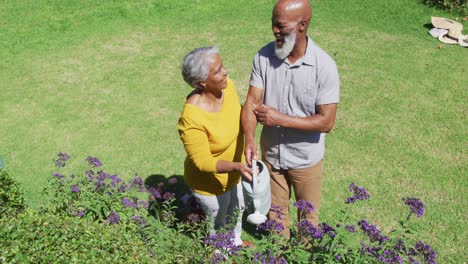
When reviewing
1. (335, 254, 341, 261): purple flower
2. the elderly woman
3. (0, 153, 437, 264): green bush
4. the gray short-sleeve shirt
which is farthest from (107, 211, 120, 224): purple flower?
(335, 254, 341, 261): purple flower

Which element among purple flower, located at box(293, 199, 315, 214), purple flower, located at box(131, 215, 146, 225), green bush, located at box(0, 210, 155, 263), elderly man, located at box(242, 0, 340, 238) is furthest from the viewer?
purple flower, located at box(131, 215, 146, 225)

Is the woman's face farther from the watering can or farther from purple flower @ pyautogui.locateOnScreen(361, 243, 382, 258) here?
purple flower @ pyautogui.locateOnScreen(361, 243, 382, 258)

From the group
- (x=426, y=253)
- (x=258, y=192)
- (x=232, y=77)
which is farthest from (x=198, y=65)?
(x=232, y=77)

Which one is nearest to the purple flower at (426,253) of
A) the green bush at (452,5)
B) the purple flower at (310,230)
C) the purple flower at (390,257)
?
the purple flower at (390,257)

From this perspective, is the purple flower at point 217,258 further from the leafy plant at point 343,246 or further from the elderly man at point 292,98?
the elderly man at point 292,98

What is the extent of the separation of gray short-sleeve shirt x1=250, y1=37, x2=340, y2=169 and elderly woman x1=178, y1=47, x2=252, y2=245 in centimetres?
25

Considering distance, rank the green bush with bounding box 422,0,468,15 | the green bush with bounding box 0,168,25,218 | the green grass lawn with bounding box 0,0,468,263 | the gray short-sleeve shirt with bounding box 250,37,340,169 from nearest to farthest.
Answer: the gray short-sleeve shirt with bounding box 250,37,340,169 → the green bush with bounding box 0,168,25,218 → the green grass lawn with bounding box 0,0,468,263 → the green bush with bounding box 422,0,468,15

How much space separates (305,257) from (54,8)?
8.27m

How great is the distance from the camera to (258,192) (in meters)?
3.37

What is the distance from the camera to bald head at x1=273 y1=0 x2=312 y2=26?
10.6 ft

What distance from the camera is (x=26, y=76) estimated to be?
7.43 meters

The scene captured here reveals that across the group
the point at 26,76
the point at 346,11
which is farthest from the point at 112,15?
the point at 346,11

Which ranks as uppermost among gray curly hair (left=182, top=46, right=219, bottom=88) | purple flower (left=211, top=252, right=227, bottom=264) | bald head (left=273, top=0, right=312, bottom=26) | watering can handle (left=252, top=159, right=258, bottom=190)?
bald head (left=273, top=0, right=312, bottom=26)

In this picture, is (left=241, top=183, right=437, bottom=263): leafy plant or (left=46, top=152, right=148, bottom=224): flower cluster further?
(left=46, top=152, right=148, bottom=224): flower cluster
